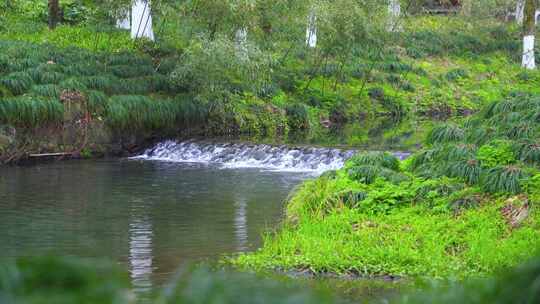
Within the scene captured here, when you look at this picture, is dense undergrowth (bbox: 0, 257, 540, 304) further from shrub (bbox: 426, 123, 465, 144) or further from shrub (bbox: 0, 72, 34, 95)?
shrub (bbox: 0, 72, 34, 95)

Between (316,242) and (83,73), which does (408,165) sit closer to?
(316,242)

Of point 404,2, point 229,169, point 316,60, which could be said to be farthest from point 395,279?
point 404,2

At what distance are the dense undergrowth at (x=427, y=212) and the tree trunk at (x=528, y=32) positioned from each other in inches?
970

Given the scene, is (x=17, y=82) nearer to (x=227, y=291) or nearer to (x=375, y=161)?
(x=375, y=161)

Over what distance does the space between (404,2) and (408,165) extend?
2827cm

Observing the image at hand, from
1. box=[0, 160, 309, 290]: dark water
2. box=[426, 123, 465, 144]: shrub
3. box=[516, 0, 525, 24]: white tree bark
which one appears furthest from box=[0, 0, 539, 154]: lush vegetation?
box=[426, 123, 465, 144]: shrub

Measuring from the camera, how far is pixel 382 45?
31.5 metres

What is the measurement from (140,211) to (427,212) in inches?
207

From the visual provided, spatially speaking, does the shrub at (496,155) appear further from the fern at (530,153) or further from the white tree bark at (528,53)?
the white tree bark at (528,53)

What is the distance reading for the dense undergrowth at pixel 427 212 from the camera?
380 inches

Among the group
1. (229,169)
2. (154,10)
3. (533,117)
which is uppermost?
(154,10)

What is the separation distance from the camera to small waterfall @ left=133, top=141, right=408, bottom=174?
20516 mm

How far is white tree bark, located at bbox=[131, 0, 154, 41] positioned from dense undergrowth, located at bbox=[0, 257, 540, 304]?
27.0 m

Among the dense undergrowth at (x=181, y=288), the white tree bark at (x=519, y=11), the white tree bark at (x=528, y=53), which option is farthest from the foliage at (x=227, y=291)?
the white tree bark at (x=519, y=11)
